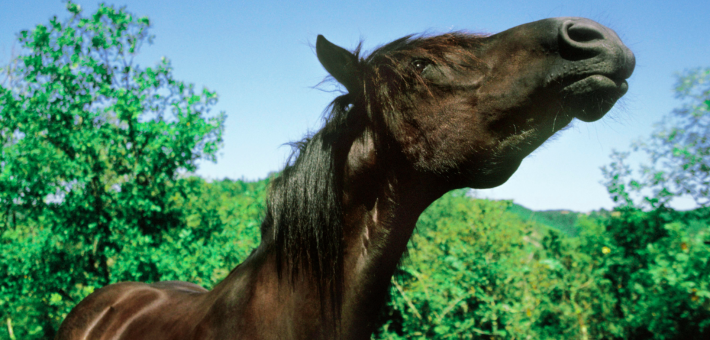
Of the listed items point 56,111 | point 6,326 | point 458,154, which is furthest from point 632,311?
point 6,326

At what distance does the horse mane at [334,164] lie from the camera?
145cm

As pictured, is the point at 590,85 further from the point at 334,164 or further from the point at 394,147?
the point at 334,164

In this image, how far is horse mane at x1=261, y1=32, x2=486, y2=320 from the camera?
4.76ft

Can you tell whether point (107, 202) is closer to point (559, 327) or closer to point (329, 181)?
point (329, 181)

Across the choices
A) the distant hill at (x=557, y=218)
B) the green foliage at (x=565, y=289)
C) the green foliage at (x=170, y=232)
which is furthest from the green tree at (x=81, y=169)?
the distant hill at (x=557, y=218)

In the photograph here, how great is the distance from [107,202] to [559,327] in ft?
19.3

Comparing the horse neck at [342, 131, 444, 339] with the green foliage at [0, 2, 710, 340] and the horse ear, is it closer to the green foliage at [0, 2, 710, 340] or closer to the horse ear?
the horse ear

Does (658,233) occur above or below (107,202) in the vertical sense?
below

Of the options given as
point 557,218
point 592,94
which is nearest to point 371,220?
point 592,94

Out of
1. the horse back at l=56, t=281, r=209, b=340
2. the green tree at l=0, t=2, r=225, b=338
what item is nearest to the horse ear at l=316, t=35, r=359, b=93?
the horse back at l=56, t=281, r=209, b=340

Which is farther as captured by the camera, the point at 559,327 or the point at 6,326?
the point at 6,326

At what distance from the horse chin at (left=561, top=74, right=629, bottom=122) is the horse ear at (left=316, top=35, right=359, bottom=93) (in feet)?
2.43

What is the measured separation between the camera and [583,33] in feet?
4.31

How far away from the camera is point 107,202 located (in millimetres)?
5277
